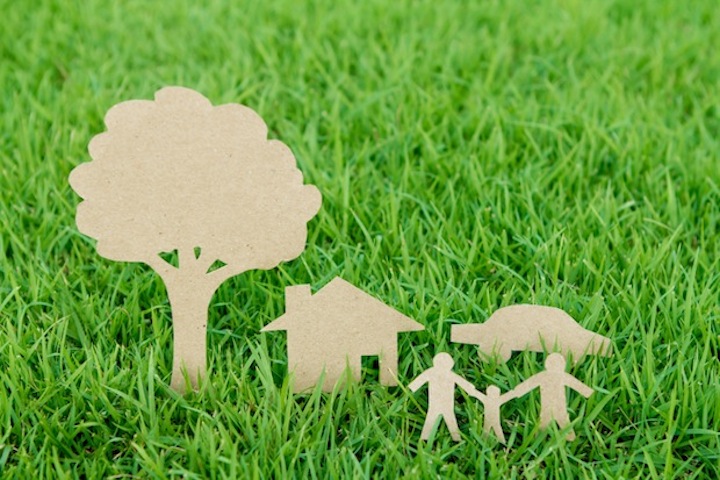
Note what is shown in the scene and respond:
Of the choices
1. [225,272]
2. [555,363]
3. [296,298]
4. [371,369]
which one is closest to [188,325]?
[225,272]

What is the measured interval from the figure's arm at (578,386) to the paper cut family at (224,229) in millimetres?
111

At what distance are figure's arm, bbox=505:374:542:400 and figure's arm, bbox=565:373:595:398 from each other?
0.06 m

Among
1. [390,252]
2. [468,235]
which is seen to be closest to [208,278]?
[390,252]

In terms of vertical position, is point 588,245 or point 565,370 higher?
point 588,245

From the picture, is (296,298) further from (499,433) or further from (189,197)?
(499,433)

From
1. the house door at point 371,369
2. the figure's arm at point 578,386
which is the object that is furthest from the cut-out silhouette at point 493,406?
the house door at point 371,369

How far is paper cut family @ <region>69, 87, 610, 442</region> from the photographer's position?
6.00 feet

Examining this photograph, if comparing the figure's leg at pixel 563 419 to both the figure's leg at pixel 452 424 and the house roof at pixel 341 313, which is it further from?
the house roof at pixel 341 313

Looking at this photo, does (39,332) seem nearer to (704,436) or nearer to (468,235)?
(468,235)

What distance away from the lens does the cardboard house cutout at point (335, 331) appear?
1.82 metres

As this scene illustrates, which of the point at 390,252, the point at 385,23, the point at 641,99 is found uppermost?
the point at 385,23

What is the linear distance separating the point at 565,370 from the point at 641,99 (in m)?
1.39

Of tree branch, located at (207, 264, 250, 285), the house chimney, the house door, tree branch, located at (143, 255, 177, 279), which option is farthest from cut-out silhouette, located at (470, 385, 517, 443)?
tree branch, located at (143, 255, 177, 279)

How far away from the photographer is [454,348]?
1.96m
